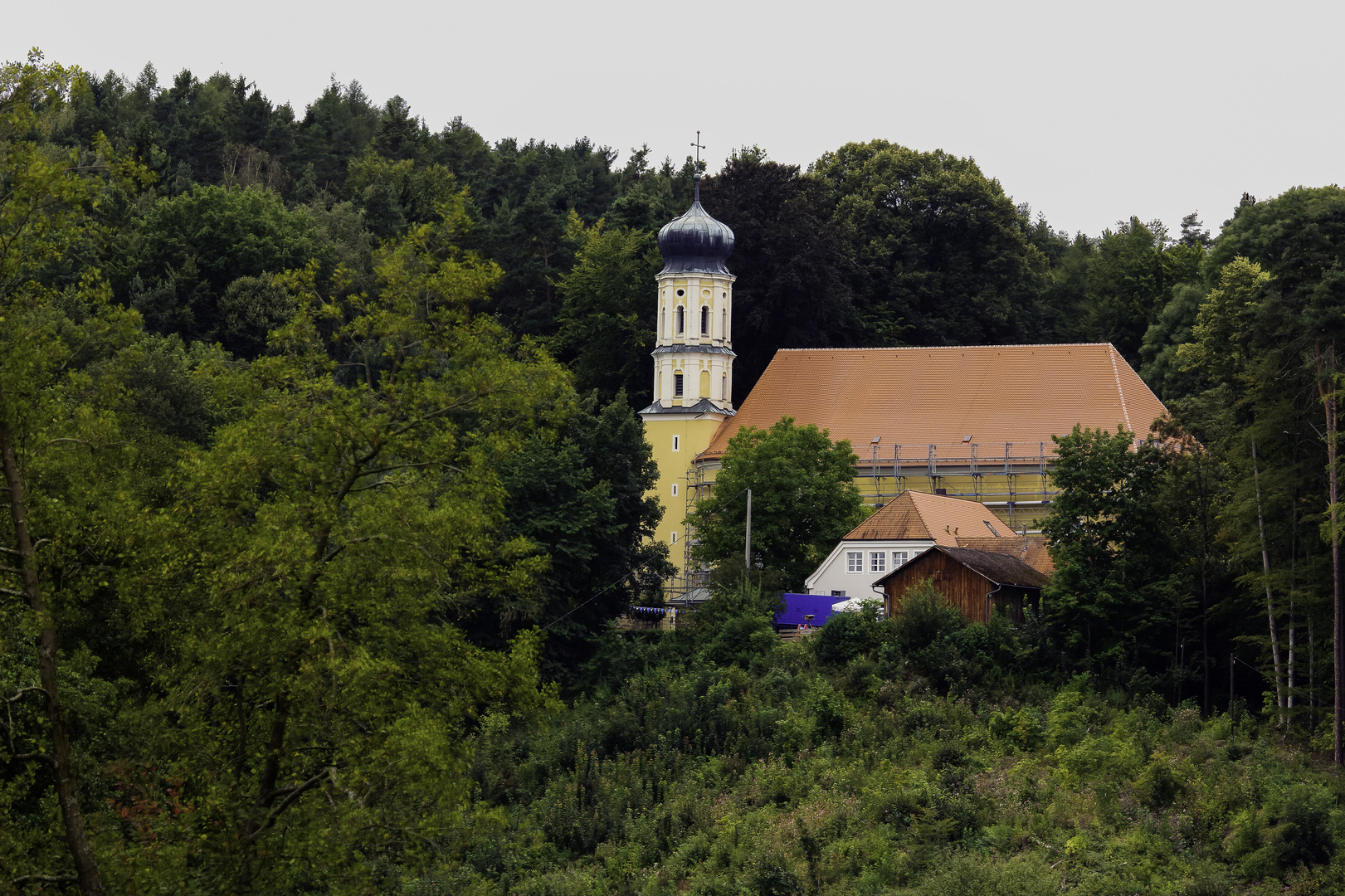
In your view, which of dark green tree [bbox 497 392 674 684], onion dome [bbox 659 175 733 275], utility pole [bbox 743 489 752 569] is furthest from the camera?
onion dome [bbox 659 175 733 275]

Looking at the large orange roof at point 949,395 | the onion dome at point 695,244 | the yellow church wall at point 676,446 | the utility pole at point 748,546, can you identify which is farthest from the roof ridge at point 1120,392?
the utility pole at point 748,546

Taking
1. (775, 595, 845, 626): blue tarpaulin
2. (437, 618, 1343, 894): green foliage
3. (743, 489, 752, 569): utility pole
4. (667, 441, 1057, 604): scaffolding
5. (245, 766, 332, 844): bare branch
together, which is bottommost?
(437, 618, 1343, 894): green foliage

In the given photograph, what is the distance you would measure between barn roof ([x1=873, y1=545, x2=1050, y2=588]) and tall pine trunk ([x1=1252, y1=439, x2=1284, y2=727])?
6344 mm

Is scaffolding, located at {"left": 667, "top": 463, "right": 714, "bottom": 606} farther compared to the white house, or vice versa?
scaffolding, located at {"left": 667, "top": 463, "right": 714, "bottom": 606}

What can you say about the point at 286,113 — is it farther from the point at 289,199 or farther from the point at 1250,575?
the point at 1250,575

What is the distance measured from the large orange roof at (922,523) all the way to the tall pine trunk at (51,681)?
107 ft

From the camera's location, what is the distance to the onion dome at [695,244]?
211 feet

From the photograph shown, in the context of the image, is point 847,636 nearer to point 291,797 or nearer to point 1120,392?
point 1120,392

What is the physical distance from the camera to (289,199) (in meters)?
85.9

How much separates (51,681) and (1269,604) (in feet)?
83.3

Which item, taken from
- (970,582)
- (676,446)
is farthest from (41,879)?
(676,446)

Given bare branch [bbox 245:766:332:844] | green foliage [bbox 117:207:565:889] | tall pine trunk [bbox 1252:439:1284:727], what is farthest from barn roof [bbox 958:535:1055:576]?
bare branch [bbox 245:766:332:844]

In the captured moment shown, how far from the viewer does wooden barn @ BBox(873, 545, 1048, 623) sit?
130ft

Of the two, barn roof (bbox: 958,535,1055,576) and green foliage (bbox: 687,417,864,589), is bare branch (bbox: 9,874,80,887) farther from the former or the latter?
green foliage (bbox: 687,417,864,589)
